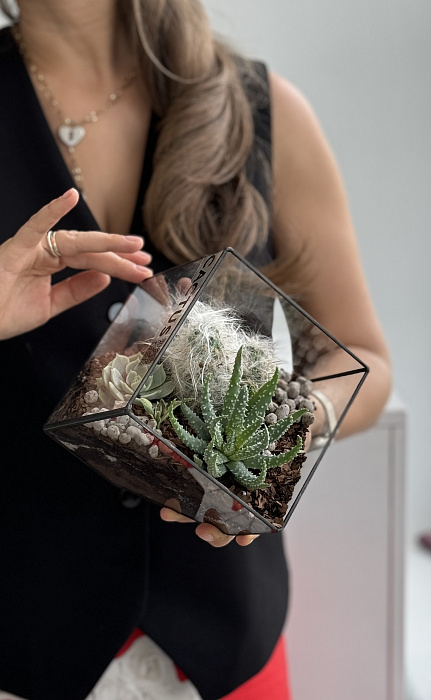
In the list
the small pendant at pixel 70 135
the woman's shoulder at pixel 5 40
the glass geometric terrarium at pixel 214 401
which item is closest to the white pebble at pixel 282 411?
the glass geometric terrarium at pixel 214 401

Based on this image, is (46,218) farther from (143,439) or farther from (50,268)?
(143,439)

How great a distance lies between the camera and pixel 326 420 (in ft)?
2.14

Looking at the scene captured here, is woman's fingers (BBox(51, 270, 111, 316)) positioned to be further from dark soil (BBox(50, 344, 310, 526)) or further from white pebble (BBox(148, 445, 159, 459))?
white pebble (BBox(148, 445, 159, 459))

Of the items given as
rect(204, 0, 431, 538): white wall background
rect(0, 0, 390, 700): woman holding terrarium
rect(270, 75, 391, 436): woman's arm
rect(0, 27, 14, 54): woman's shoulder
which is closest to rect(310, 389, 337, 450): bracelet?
rect(0, 0, 390, 700): woman holding terrarium

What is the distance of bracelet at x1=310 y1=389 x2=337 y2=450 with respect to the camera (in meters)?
0.65

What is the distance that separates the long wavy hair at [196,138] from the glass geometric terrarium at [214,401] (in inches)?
12.5

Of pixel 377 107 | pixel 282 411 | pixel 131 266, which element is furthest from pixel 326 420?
pixel 377 107

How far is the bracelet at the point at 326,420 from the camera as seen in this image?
0.65 meters

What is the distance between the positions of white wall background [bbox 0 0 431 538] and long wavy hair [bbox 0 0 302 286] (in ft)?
3.21

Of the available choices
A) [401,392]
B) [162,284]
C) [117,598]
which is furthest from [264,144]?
[401,392]

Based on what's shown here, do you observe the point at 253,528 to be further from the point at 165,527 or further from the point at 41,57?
the point at 41,57

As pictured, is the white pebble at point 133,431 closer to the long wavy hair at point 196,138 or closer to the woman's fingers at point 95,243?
the woman's fingers at point 95,243

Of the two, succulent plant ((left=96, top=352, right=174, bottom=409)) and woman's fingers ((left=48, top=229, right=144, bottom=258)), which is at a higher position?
woman's fingers ((left=48, top=229, right=144, bottom=258))

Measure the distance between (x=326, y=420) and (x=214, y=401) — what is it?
15 centimetres
